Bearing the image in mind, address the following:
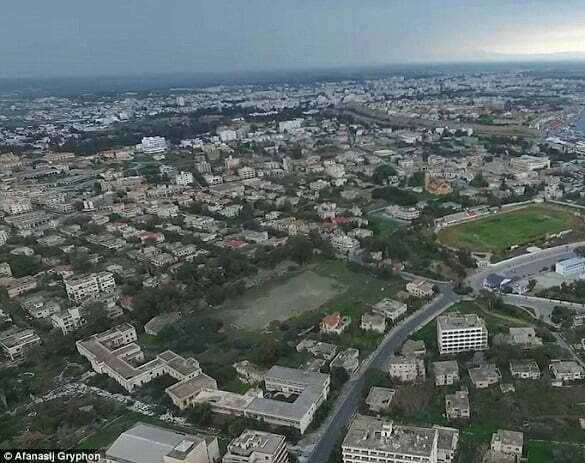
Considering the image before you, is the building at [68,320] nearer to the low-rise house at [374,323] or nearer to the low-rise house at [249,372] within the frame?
the low-rise house at [249,372]

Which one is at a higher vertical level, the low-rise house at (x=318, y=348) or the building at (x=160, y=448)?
the building at (x=160, y=448)

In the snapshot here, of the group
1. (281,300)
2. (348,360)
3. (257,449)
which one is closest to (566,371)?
(348,360)

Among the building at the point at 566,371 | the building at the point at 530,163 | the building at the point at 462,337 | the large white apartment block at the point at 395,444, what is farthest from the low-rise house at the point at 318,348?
the building at the point at 530,163

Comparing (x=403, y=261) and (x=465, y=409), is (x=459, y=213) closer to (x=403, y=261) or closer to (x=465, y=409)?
(x=403, y=261)

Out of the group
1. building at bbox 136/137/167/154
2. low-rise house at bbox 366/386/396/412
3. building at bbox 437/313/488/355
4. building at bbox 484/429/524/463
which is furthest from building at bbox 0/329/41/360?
building at bbox 136/137/167/154

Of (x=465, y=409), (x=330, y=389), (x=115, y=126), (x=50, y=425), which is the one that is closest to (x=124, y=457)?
(x=50, y=425)

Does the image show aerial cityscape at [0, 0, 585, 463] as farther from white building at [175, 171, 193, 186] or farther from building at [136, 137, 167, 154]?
building at [136, 137, 167, 154]

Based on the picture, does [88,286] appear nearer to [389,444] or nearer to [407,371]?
[407,371]
